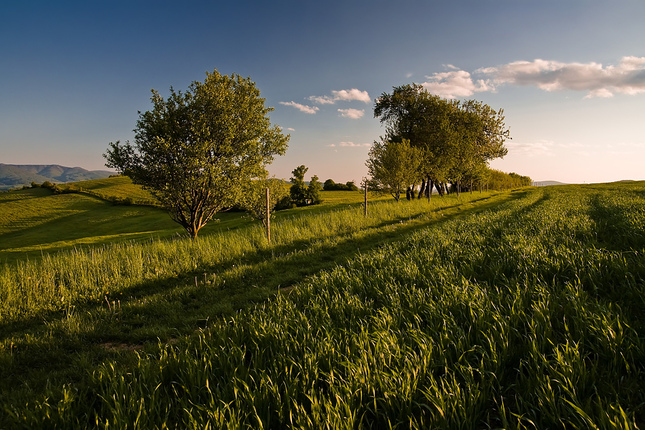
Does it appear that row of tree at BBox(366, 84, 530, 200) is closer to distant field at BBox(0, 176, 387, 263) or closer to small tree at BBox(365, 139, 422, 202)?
small tree at BBox(365, 139, 422, 202)

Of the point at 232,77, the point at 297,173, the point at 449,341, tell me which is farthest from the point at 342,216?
the point at 297,173

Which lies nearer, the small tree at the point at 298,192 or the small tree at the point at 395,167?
the small tree at the point at 395,167

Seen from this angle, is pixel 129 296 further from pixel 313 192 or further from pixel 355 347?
pixel 313 192

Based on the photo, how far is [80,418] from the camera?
2.28 metres

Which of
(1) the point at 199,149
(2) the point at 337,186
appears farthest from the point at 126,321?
(2) the point at 337,186

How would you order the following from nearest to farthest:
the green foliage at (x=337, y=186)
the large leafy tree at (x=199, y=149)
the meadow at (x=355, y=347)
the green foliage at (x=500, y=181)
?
the meadow at (x=355, y=347) < the large leafy tree at (x=199, y=149) < the green foliage at (x=337, y=186) < the green foliage at (x=500, y=181)

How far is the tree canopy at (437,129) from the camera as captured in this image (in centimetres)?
3080

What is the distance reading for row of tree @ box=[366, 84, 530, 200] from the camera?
26.3m

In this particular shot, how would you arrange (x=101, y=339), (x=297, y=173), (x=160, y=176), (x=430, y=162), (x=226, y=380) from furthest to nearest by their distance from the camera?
(x=297, y=173) < (x=430, y=162) < (x=160, y=176) < (x=101, y=339) < (x=226, y=380)

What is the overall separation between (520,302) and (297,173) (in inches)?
1367

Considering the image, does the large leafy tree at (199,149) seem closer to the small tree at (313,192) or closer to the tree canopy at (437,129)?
the tree canopy at (437,129)

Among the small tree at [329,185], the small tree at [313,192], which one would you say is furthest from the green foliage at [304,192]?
the small tree at [329,185]

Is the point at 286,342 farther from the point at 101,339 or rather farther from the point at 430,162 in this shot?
the point at 430,162

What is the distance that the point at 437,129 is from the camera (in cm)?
3155
